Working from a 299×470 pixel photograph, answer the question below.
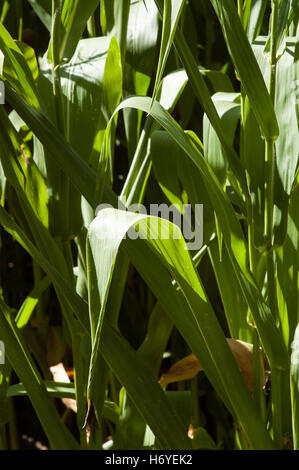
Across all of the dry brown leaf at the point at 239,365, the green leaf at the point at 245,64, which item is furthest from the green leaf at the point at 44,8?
the dry brown leaf at the point at 239,365

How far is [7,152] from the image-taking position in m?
0.50

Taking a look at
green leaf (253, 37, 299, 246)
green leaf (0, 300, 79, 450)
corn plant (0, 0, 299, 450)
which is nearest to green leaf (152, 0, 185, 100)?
corn plant (0, 0, 299, 450)

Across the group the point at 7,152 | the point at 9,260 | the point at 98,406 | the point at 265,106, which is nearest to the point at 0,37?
the point at 7,152

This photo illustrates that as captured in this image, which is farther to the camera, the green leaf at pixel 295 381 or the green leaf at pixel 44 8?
the green leaf at pixel 44 8

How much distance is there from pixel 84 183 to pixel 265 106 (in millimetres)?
146

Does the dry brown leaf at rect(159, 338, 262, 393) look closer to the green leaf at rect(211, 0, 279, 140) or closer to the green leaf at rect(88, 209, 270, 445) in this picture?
the green leaf at rect(88, 209, 270, 445)

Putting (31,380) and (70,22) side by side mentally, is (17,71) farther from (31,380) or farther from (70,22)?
(31,380)

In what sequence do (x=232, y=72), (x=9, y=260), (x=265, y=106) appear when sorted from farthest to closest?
(x=9, y=260) → (x=232, y=72) → (x=265, y=106)

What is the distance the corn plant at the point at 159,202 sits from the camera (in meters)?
0.42

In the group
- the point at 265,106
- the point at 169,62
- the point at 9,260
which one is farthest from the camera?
the point at 9,260

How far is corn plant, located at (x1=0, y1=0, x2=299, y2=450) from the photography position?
1.39 ft

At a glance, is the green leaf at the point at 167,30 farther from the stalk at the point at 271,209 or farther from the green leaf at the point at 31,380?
the green leaf at the point at 31,380

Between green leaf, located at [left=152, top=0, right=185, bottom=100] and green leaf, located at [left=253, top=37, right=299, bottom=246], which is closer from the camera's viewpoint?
green leaf, located at [left=152, top=0, right=185, bottom=100]

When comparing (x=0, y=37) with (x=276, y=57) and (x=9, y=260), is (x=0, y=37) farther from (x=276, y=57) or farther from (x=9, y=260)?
(x=9, y=260)
